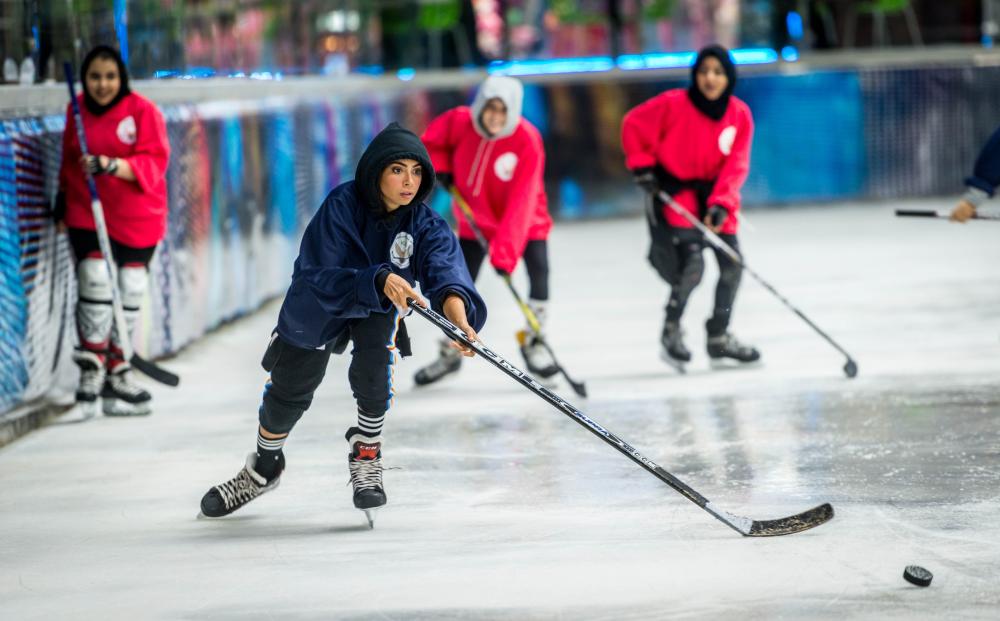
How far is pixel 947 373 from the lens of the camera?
Answer: 6496 mm

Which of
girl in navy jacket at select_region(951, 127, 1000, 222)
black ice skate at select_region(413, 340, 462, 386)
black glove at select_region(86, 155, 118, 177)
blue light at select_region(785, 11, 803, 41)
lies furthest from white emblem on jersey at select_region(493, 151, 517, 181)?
blue light at select_region(785, 11, 803, 41)

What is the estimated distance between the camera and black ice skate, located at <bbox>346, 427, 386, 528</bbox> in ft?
14.0

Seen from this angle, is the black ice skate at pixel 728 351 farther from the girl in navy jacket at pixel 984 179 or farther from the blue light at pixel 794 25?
the blue light at pixel 794 25

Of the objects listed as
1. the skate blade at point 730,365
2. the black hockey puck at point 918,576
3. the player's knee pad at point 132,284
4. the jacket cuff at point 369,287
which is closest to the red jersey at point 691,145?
the skate blade at point 730,365

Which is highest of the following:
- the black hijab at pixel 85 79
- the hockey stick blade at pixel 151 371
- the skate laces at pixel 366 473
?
the black hijab at pixel 85 79

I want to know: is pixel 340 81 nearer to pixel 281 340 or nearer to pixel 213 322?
pixel 213 322

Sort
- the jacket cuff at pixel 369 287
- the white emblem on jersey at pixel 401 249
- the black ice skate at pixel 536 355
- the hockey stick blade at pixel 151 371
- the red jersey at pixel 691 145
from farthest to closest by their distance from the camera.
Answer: the red jersey at pixel 691 145 → the black ice skate at pixel 536 355 → the hockey stick blade at pixel 151 371 → the white emblem on jersey at pixel 401 249 → the jacket cuff at pixel 369 287

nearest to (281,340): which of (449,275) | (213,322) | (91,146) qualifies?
(449,275)

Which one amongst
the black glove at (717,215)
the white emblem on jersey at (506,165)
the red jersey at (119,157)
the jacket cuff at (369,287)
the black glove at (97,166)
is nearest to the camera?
the jacket cuff at (369,287)

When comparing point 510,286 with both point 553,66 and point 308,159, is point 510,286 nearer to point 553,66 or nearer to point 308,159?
point 308,159

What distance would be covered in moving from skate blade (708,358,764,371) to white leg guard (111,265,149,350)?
2.43m

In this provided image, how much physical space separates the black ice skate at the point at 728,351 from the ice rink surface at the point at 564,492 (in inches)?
4.1

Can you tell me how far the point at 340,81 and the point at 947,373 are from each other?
6686 mm

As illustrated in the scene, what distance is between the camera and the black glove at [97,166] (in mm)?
5707
